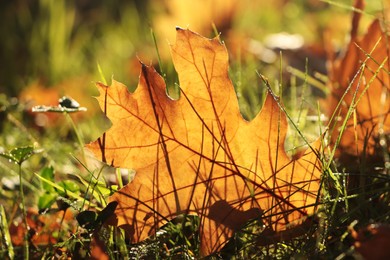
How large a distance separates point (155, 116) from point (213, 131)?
4.1 inches

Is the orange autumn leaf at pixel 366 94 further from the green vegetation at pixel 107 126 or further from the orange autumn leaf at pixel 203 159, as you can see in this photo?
the orange autumn leaf at pixel 203 159

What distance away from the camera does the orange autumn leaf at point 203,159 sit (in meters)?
1.06

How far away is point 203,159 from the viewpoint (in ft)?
3.60

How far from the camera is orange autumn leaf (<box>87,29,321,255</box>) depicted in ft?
3.49

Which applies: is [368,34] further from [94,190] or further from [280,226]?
[94,190]

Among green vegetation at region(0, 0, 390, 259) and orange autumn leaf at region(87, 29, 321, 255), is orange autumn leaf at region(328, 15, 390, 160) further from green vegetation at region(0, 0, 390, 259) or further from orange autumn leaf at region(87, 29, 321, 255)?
orange autumn leaf at region(87, 29, 321, 255)

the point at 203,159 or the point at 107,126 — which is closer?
the point at 203,159

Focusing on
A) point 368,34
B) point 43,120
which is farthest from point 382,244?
point 43,120

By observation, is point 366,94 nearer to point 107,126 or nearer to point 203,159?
point 203,159

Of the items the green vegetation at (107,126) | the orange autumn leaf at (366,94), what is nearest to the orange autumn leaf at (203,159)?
the green vegetation at (107,126)

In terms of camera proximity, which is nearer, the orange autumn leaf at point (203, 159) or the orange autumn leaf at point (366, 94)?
the orange autumn leaf at point (203, 159)

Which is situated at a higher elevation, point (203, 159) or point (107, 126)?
point (107, 126)

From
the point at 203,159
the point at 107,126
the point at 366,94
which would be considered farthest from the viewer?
the point at 107,126

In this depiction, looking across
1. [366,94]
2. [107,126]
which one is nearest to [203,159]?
[366,94]
